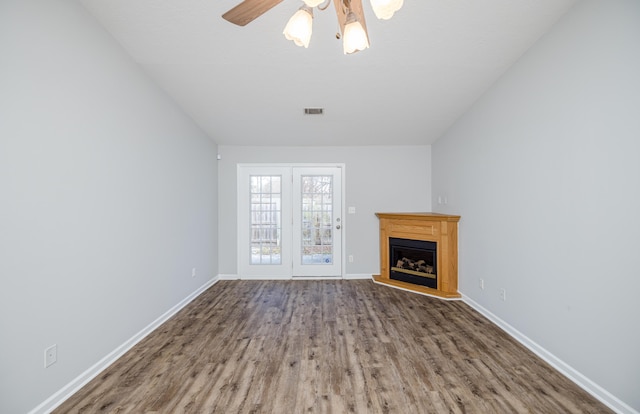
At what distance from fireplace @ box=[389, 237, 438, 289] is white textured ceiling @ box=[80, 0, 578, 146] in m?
1.78

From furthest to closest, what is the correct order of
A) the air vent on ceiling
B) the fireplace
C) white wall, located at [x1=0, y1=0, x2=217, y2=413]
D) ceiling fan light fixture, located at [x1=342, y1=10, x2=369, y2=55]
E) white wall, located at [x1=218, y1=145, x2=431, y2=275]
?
1. white wall, located at [x1=218, y1=145, x2=431, y2=275]
2. the fireplace
3. the air vent on ceiling
4. white wall, located at [x1=0, y1=0, x2=217, y2=413]
5. ceiling fan light fixture, located at [x1=342, y1=10, x2=369, y2=55]

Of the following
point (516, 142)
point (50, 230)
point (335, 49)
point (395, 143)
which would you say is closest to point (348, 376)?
point (50, 230)

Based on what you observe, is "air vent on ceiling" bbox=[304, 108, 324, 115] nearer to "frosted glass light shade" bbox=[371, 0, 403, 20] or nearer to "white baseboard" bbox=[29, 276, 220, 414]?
"frosted glass light shade" bbox=[371, 0, 403, 20]

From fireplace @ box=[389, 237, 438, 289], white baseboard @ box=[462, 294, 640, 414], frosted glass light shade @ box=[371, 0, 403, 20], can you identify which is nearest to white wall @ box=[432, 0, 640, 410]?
white baseboard @ box=[462, 294, 640, 414]

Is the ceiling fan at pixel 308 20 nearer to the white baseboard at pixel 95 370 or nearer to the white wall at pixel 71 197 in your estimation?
the white wall at pixel 71 197

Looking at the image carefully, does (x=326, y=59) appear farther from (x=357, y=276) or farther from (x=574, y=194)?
(x=357, y=276)

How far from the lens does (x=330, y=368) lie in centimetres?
220

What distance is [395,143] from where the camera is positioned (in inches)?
186

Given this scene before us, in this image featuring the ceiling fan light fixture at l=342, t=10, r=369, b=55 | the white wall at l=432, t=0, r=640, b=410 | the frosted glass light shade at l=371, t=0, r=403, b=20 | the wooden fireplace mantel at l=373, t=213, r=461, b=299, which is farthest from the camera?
the wooden fireplace mantel at l=373, t=213, r=461, b=299

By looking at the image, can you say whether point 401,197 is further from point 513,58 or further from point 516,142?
point 513,58

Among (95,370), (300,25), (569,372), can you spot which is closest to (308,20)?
(300,25)

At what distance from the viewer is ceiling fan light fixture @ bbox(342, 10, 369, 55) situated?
52.0 inches

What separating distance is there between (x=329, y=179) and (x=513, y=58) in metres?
2.92

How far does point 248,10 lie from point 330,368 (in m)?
2.42
